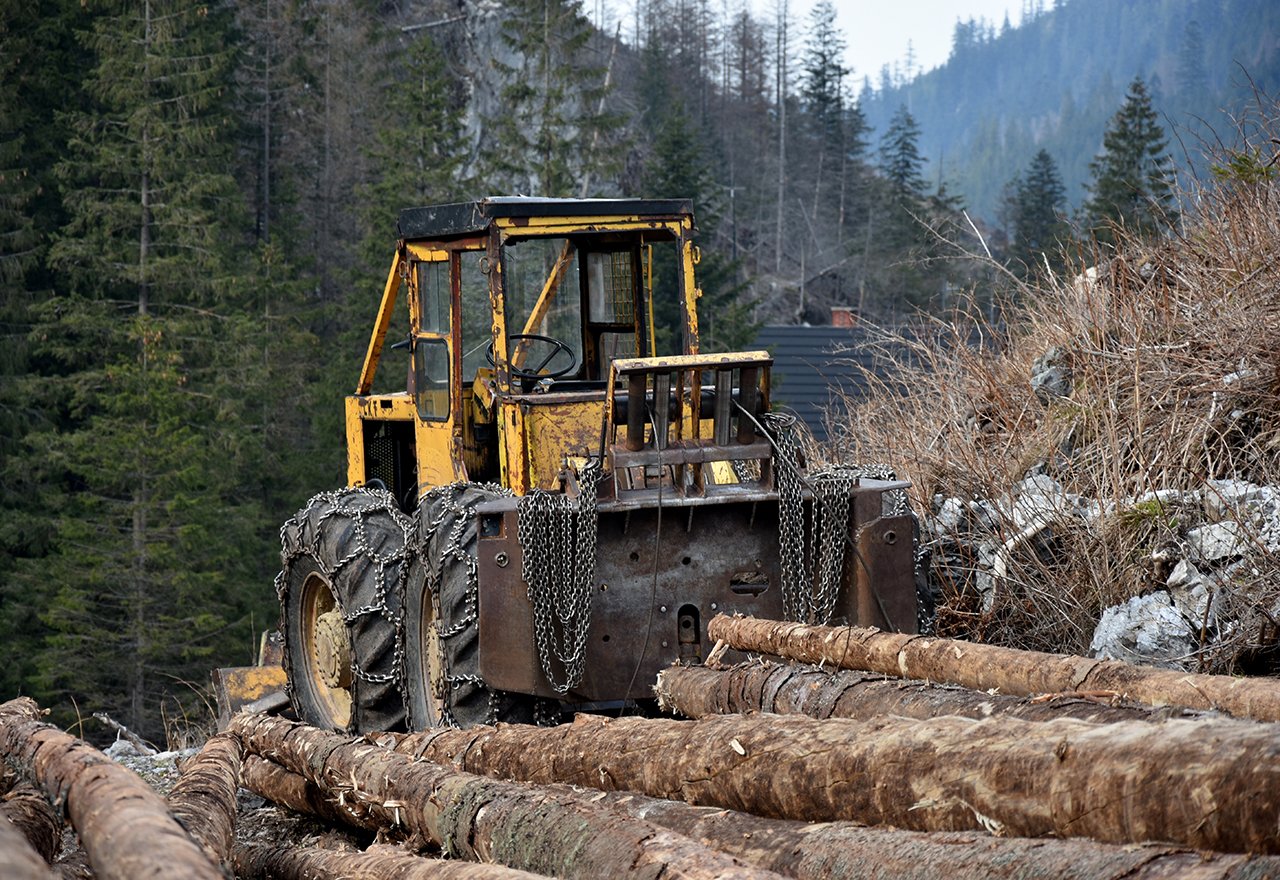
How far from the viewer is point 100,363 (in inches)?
1211

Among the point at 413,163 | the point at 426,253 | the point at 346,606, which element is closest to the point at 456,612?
the point at 346,606

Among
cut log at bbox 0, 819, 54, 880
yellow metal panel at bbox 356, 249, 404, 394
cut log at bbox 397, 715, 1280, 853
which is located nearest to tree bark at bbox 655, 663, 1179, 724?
cut log at bbox 397, 715, 1280, 853

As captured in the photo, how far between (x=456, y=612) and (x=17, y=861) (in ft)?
14.3

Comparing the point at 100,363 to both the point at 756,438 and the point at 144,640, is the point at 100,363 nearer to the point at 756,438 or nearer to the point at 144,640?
the point at 144,640

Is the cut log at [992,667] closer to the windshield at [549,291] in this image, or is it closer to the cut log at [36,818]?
the windshield at [549,291]

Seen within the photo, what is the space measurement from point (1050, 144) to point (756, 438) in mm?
117388

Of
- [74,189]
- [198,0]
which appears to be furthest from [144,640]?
[198,0]

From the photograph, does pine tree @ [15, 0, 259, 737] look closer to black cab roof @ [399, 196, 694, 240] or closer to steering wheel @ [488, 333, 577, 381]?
steering wheel @ [488, 333, 577, 381]

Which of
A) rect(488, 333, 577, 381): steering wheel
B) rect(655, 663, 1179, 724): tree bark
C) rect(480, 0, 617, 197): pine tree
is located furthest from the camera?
rect(480, 0, 617, 197): pine tree

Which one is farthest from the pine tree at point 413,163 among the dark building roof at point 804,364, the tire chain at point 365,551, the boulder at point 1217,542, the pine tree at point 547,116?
the boulder at point 1217,542

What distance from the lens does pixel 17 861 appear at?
2531 millimetres

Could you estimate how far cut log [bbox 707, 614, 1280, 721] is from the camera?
4.71m

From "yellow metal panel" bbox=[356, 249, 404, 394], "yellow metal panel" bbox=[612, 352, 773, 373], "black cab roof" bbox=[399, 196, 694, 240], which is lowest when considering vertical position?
"yellow metal panel" bbox=[612, 352, 773, 373]

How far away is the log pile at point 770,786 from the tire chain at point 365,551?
3.62ft
